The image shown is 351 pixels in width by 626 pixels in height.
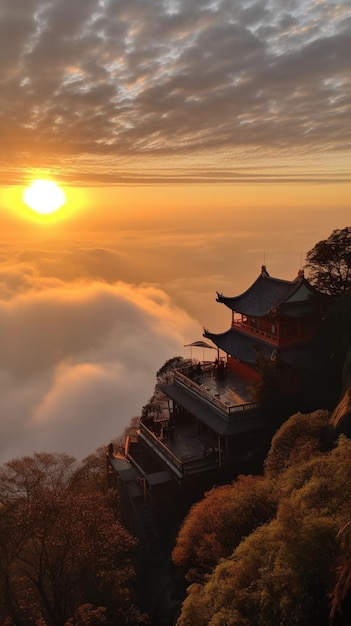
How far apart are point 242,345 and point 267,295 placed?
4.92 metres

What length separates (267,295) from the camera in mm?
39062

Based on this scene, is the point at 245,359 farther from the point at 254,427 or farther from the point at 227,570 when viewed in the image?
the point at 227,570

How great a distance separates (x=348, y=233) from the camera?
36594 mm

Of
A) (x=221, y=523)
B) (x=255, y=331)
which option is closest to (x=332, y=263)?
(x=255, y=331)

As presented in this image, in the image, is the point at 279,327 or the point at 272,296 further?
the point at 272,296

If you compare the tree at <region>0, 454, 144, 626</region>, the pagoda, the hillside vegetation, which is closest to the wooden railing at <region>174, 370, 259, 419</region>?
the pagoda

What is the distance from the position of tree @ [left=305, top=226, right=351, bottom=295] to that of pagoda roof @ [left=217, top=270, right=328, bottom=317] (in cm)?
259

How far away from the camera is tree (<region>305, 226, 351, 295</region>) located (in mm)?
36438

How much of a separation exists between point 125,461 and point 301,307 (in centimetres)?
2098

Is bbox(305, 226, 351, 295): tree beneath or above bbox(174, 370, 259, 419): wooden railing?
Answer: above

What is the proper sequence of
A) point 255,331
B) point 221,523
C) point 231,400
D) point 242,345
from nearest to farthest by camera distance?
point 221,523 < point 231,400 < point 255,331 < point 242,345

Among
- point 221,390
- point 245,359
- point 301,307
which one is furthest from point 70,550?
point 301,307

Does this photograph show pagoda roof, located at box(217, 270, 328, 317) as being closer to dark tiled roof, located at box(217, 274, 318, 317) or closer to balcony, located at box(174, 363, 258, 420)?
dark tiled roof, located at box(217, 274, 318, 317)

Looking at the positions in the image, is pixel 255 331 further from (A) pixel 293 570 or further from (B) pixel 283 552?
(A) pixel 293 570
